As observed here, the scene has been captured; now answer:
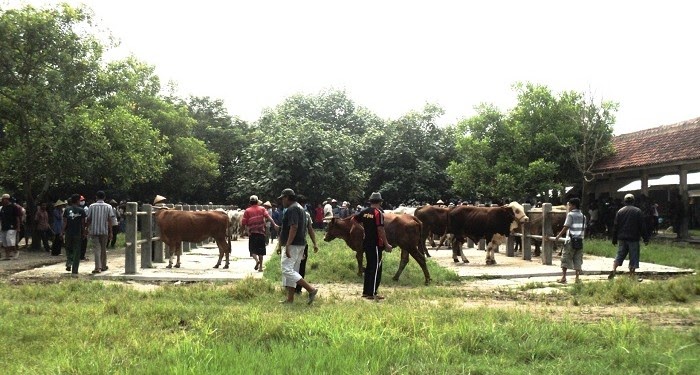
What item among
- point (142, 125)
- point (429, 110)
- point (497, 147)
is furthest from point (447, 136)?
point (142, 125)

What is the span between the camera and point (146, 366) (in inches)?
Result: 230

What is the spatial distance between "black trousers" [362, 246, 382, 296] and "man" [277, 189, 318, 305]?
3.34 ft

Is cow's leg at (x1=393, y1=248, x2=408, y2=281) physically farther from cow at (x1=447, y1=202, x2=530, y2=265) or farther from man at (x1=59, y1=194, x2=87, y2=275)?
man at (x1=59, y1=194, x2=87, y2=275)

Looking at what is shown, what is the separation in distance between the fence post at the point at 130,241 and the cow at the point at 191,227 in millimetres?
1416

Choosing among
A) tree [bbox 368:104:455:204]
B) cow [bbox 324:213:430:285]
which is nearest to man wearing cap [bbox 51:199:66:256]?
cow [bbox 324:213:430:285]

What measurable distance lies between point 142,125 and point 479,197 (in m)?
17.6

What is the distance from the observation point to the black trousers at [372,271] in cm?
1066

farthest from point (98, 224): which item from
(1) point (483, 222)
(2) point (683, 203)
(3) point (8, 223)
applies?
(2) point (683, 203)

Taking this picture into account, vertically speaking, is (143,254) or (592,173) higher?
(592,173)

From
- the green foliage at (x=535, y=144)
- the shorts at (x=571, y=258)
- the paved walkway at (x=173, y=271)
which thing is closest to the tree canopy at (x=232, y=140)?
the green foliage at (x=535, y=144)

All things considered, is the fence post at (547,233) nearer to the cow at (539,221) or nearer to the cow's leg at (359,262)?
the cow at (539,221)

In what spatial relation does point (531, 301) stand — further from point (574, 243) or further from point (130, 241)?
point (130, 241)

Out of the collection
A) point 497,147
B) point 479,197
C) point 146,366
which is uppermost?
point 497,147

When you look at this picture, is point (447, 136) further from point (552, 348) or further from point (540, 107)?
point (552, 348)
